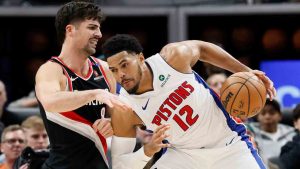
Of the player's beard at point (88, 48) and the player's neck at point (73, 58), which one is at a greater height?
the player's beard at point (88, 48)

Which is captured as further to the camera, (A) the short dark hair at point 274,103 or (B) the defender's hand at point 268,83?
(A) the short dark hair at point 274,103

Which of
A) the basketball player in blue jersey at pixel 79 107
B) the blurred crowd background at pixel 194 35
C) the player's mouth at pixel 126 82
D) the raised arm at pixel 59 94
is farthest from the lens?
the blurred crowd background at pixel 194 35

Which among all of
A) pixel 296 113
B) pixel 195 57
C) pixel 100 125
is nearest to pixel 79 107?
pixel 100 125

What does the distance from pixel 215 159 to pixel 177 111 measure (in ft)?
1.49

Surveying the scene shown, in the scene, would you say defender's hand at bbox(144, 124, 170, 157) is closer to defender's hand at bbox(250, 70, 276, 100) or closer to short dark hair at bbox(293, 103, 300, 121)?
defender's hand at bbox(250, 70, 276, 100)

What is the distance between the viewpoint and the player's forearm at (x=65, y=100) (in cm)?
471

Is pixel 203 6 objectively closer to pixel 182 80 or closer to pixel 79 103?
pixel 182 80

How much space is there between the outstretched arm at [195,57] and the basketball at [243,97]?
0.10m

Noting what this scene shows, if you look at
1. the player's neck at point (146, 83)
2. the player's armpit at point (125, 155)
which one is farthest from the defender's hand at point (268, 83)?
the player's armpit at point (125, 155)

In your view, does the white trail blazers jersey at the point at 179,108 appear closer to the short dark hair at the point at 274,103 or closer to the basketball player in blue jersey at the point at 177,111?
the basketball player in blue jersey at the point at 177,111

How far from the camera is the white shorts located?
555 cm

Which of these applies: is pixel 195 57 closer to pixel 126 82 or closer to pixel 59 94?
pixel 126 82

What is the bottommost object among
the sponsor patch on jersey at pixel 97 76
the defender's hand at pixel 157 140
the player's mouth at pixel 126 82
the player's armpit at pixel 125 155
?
the player's armpit at pixel 125 155

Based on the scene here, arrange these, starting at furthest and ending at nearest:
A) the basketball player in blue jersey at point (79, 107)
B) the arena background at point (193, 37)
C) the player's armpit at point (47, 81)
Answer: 1. the arena background at point (193, 37)
2. the basketball player in blue jersey at point (79, 107)
3. the player's armpit at point (47, 81)
